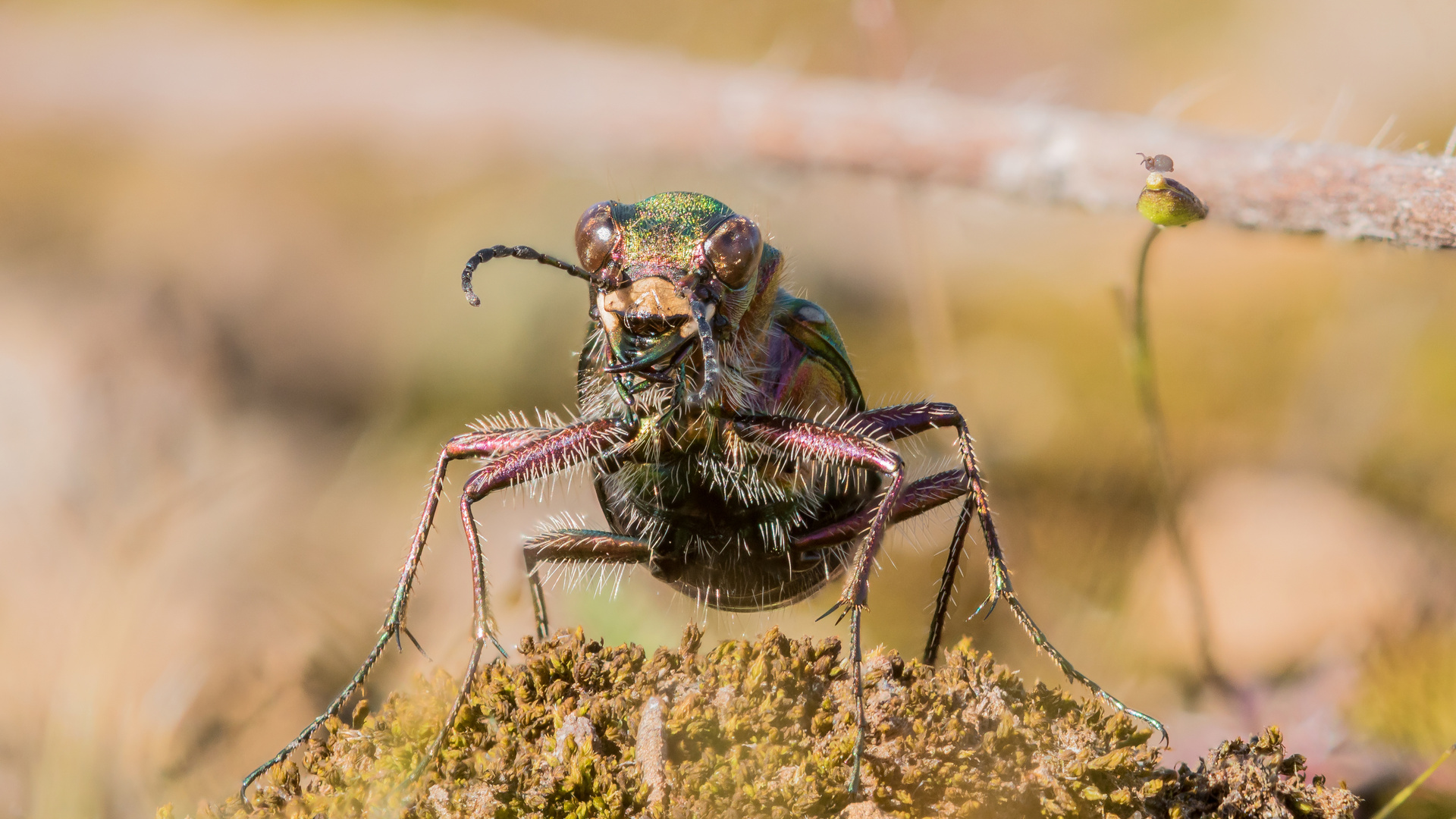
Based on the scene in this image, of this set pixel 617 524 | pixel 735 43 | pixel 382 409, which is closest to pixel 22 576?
pixel 382 409

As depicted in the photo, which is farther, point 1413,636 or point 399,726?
point 1413,636

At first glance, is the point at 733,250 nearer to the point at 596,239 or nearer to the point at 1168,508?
the point at 596,239

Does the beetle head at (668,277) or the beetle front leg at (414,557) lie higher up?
the beetle head at (668,277)

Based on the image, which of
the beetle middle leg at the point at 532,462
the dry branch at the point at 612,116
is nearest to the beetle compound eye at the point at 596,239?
the beetle middle leg at the point at 532,462

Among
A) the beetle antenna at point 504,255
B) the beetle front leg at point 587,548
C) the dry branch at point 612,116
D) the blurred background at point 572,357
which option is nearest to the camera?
the beetle antenna at point 504,255

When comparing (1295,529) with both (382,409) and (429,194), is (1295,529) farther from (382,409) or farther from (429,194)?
(429,194)

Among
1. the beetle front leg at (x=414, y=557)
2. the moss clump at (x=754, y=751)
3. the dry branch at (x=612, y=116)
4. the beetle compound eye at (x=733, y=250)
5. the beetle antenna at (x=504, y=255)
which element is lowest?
the moss clump at (x=754, y=751)

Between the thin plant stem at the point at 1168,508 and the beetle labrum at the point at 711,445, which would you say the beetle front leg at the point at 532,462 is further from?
the thin plant stem at the point at 1168,508
